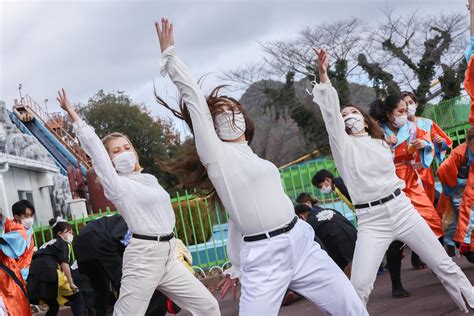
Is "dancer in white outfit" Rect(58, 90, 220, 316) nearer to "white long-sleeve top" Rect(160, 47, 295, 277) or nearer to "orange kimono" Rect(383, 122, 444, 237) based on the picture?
"white long-sleeve top" Rect(160, 47, 295, 277)

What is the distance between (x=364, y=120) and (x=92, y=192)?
24698 mm

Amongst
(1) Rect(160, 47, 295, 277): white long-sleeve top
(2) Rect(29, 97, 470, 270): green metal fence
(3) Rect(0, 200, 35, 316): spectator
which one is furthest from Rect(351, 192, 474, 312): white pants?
(2) Rect(29, 97, 470, 270): green metal fence

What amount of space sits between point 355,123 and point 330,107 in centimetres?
61

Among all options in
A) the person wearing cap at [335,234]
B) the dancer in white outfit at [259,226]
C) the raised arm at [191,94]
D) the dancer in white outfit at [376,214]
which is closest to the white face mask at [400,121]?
the dancer in white outfit at [376,214]

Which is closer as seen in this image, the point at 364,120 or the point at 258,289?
the point at 258,289

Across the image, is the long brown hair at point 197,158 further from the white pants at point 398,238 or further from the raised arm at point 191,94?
the white pants at point 398,238

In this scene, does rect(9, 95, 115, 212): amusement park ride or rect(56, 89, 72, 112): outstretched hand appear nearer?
rect(56, 89, 72, 112): outstretched hand

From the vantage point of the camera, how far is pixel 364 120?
5867 mm

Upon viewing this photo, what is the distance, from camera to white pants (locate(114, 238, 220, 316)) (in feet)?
18.1

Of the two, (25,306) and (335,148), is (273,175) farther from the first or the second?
(25,306)

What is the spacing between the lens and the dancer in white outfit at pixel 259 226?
154 inches

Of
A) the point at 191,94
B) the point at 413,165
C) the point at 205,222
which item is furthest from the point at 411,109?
the point at 205,222

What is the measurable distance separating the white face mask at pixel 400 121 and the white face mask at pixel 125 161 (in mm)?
2608

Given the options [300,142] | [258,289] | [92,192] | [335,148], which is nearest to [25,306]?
[335,148]
